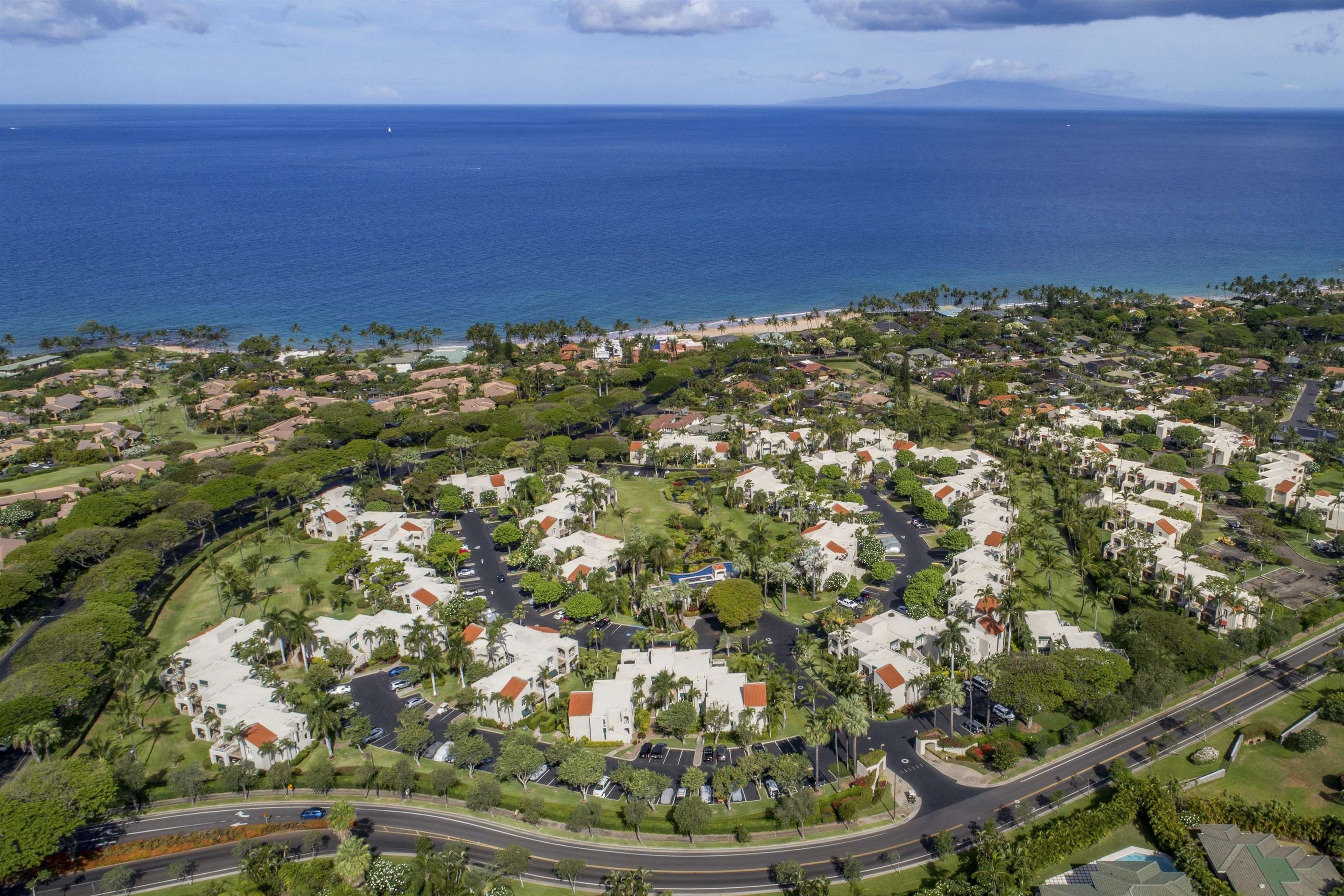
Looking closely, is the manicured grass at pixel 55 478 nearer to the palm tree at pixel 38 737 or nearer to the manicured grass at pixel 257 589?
the manicured grass at pixel 257 589

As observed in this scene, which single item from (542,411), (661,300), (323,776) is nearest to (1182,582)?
(323,776)

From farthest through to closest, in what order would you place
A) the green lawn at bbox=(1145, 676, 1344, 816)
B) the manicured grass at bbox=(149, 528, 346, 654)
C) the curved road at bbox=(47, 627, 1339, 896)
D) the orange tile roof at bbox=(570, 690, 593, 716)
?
the manicured grass at bbox=(149, 528, 346, 654)
the orange tile roof at bbox=(570, 690, 593, 716)
the green lawn at bbox=(1145, 676, 1344, 816)
the curved road at bbox=(47, 627, 1339, 896)

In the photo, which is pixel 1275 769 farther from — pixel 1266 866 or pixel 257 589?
pixel 257 589

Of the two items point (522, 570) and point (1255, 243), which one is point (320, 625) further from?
point (1255, 243)

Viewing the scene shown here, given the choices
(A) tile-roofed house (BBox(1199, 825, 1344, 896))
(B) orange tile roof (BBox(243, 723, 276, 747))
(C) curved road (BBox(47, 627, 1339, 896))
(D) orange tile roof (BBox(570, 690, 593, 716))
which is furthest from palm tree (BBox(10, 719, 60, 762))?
(A) tile-roofed house (BBox(1199, 825, 1344, 896))

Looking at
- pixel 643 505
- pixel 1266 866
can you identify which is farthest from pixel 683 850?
pixel 643 505

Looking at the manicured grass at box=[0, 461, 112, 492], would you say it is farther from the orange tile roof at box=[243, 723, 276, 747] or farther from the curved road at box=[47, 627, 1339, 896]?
the curved road at box=[47, 627, 1339, 896]
